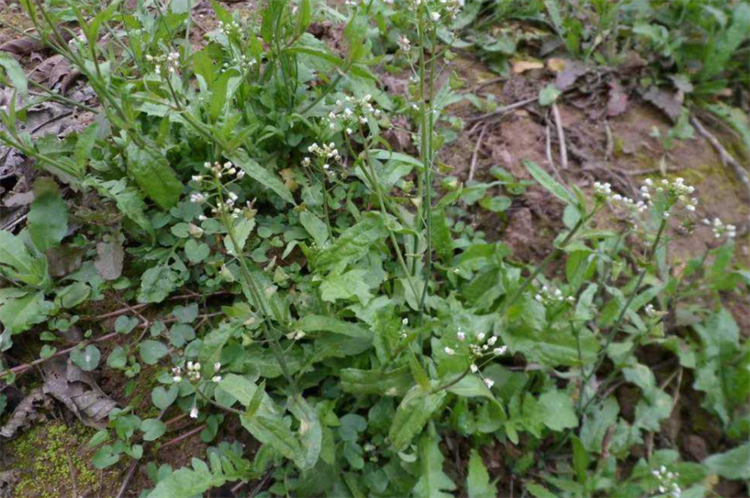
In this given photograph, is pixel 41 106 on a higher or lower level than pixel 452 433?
higher

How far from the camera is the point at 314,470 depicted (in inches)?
79.8

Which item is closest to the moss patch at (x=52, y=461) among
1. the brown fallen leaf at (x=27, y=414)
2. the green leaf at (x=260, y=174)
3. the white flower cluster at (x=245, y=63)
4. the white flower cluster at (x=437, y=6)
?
the brown fallen leaf at (x=27, y=414)

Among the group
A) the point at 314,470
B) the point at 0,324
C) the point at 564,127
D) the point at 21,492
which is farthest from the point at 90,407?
the point at 564,127

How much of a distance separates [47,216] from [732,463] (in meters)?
3.24

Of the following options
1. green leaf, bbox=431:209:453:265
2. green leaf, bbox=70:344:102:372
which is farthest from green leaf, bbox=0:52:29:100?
green leaf, bbox=431:209:453:265

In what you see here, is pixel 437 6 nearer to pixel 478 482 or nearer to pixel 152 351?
pixel 152 351

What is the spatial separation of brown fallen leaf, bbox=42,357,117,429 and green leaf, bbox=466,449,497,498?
56.2 inches

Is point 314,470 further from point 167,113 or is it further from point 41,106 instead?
point 41,106

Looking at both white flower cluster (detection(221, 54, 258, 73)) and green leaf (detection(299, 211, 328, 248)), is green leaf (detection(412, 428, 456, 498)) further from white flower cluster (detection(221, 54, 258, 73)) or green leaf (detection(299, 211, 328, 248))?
white flower cluster (detection(221, 54, 258, 73))

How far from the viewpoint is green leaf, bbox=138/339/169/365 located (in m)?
2.13

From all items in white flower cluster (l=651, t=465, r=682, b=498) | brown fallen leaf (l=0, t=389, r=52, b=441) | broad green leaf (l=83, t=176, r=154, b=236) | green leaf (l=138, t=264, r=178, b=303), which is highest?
broad green leaf (l=83, t=176, r=154, b=236)

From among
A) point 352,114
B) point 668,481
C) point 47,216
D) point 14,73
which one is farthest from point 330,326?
point 668,481

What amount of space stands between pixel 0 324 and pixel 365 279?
144cm

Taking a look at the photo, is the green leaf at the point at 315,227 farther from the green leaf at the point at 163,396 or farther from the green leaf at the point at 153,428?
the green leaf at the point at 153,428
